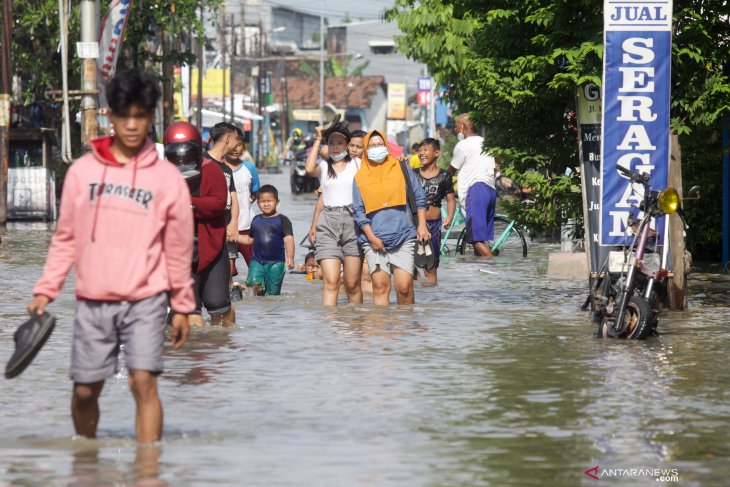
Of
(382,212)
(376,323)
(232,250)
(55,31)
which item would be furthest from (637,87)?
(55,31)

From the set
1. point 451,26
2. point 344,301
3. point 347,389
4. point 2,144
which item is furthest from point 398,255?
point 2,144

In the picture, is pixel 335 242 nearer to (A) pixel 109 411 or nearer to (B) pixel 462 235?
(A) pixel 109 411

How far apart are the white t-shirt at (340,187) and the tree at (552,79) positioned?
1.54m

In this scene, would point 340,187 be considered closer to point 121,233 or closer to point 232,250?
point 232,250

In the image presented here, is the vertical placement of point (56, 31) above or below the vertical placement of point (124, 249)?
above

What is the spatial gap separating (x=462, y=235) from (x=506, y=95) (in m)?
→ 7.85

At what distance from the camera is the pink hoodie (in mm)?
7176

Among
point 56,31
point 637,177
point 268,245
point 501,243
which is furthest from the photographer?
point 56,31

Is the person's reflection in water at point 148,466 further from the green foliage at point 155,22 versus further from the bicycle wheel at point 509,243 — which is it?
the green foliage at point 155,22

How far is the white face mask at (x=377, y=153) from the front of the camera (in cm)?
1389

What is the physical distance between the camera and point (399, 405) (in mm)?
8945

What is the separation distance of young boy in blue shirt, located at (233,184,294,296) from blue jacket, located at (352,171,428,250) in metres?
2.00

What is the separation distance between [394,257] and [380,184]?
0.64 m

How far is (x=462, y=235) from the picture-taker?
74.1 feet
